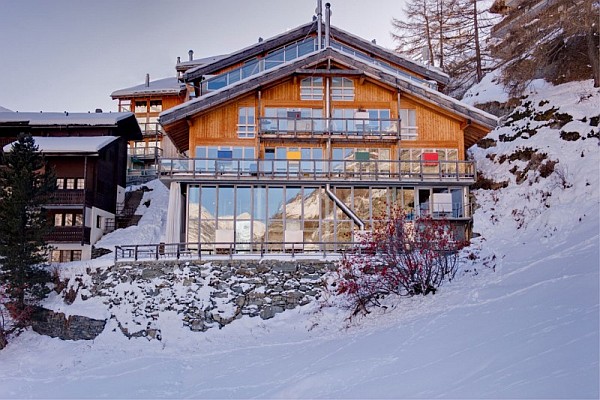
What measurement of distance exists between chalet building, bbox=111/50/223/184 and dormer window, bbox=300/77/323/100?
1826cm

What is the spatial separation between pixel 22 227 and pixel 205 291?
8.08 meters

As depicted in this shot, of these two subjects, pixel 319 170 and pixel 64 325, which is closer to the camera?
pixel 64 325

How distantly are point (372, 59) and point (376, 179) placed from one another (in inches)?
346

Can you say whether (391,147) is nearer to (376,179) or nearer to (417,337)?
(376,179)

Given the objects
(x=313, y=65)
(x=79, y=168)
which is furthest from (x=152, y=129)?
(x=313, y=65)

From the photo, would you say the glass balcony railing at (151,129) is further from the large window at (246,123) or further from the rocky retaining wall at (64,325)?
the rocky retaining wall at (64,325)

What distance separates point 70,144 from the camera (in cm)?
3078

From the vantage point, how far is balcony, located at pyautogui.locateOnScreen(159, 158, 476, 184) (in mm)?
25938

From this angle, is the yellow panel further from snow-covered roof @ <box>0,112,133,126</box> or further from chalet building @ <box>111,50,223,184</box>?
chalet building @ <box>111,50,223,184</box>

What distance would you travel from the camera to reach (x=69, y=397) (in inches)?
603

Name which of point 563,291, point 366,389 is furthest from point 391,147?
point 366,389

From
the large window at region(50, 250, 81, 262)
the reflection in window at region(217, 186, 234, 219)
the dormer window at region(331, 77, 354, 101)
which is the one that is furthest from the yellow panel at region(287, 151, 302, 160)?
the large window at region(50, 250, 81, 262)

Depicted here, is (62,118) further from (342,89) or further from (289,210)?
(342,89)

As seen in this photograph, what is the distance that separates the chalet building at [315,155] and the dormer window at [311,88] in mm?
51
